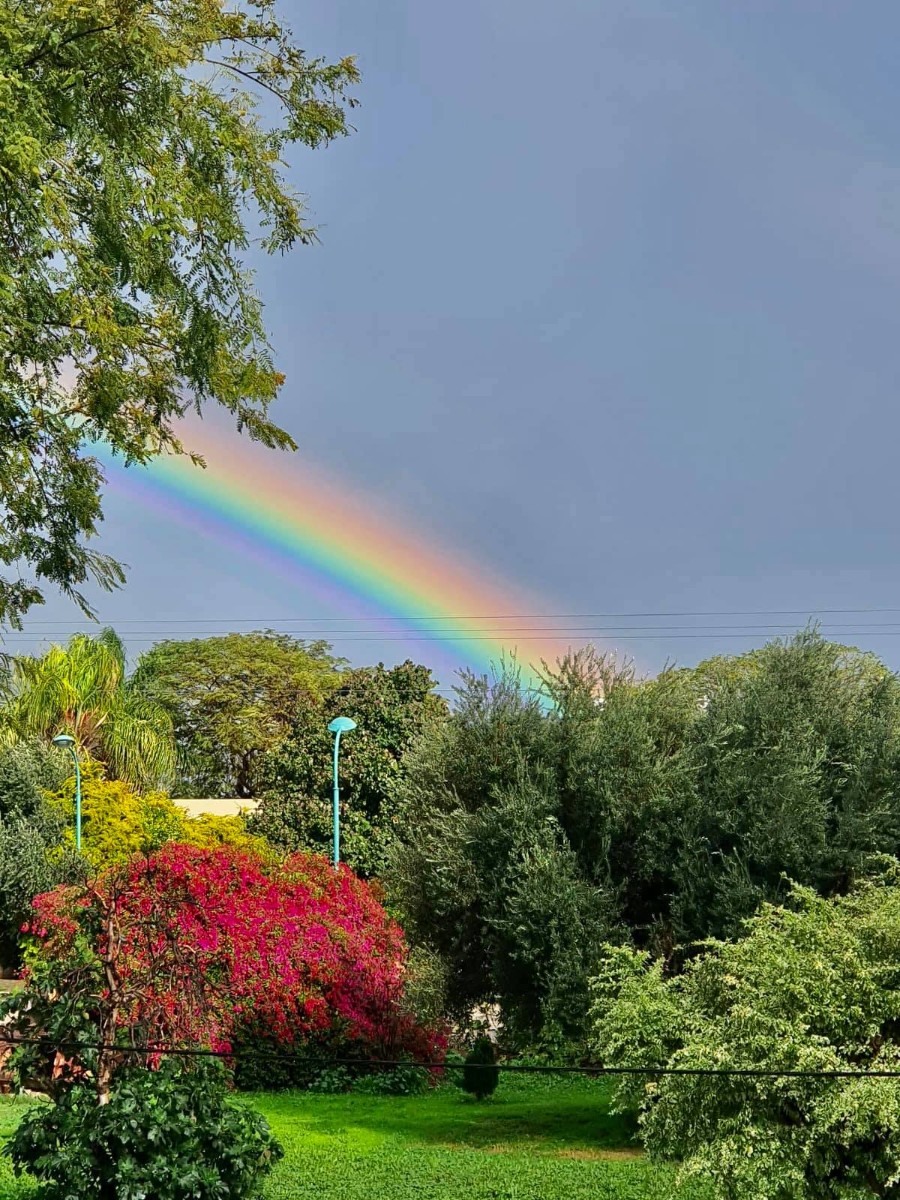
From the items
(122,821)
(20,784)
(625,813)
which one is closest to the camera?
(625,813)

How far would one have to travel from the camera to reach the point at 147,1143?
5332 mm

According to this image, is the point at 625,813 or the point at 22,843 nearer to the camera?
the point at 625,813

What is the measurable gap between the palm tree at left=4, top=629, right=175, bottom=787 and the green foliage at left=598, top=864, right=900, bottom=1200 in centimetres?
2565

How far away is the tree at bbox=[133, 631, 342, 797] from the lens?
129 feet

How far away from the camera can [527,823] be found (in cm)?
1070

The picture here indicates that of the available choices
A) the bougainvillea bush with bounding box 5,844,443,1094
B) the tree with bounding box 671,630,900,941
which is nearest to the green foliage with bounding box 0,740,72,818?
the bougainvillea bush with bounding box 5,844,443,1094

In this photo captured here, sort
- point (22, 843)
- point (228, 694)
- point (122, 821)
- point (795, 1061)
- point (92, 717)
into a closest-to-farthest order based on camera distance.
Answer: point (795, 1061) → point (22, 843) → point (122, 821) → point (92, 717) → point (228, 694)

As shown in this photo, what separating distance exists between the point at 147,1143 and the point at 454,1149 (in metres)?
3.99

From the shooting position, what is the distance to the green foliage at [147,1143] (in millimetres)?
5281

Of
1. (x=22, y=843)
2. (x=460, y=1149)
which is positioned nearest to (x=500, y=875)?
(x=460, y=1149)

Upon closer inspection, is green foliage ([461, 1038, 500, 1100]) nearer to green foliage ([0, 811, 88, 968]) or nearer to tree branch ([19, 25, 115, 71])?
tree branch ([19, 25, 115, 71])

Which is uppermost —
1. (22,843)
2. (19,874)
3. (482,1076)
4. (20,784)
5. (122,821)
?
(20,784)

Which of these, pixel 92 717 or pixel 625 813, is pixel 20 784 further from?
pixel 625 813

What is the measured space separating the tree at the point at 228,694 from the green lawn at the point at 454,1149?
27.4 meters
